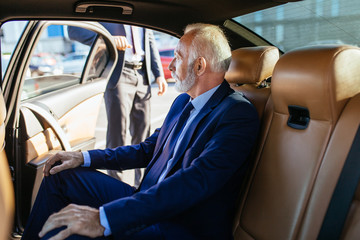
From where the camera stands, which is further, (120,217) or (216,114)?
(216,114)

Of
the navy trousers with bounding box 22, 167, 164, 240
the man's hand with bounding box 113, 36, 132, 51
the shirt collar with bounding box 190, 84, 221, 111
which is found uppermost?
the shirt collar with bounding box 190, 84, 221, 111

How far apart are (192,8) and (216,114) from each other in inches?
29.4

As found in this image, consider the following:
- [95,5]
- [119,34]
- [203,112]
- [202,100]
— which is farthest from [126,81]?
[203,112]

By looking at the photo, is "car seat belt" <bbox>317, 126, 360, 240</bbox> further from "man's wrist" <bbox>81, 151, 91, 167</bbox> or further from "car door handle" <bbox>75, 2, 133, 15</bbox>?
"car door handle" <bbox>75, 2, 133, 15</bbox>

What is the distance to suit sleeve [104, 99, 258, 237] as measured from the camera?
3.75ft

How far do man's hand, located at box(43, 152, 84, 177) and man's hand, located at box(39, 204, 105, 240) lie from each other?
1.44 ft

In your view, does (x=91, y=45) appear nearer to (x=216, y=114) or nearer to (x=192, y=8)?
(x=192, y=8)

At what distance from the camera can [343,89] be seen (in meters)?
1.19

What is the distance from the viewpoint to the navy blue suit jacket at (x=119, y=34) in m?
2.77

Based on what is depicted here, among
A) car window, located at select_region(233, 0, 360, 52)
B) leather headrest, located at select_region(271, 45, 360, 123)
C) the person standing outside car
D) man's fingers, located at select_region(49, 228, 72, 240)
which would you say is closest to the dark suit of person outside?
man's fingers, located at select_region(49, 228, 72, 240)

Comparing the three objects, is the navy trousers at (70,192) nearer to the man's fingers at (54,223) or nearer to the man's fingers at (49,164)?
the man's fingers at (49,164)

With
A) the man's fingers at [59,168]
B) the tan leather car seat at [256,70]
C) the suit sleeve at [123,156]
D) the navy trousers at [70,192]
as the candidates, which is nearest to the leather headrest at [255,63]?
the tan leather car seat at [256,70]

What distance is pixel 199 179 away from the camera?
1218 mm

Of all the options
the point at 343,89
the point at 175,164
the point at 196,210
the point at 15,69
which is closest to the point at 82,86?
the point at 15,69
